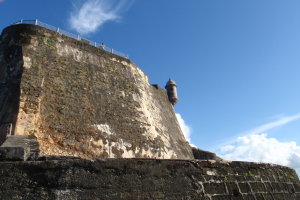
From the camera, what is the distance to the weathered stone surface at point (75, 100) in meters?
8.79

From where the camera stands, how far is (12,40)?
1057cm

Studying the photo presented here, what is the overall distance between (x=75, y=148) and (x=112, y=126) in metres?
2.13

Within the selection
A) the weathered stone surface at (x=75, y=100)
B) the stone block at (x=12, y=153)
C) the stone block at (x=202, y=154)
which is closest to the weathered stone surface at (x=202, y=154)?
the stone block at (x=202, y=154)

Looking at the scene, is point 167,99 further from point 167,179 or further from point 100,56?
point 167,179

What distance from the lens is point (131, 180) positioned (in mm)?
2967

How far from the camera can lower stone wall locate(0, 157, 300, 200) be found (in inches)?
103

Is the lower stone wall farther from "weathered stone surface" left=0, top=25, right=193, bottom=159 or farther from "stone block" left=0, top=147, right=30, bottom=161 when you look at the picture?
"weathered stone surface" left=0, top=25, right=193, bottom=159

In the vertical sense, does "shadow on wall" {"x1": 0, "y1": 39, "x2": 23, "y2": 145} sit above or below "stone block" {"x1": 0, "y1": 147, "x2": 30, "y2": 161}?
above

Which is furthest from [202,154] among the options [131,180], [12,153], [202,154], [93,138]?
[12,153]

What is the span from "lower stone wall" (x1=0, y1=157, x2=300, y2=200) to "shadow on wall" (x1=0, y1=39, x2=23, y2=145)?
19.9 ft

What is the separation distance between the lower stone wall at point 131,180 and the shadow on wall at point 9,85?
6074 millimetres

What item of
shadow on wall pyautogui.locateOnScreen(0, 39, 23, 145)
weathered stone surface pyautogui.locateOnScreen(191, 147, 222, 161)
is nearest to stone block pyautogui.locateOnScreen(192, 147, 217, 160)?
weathered stone surface pyautogui.locateOnScreen(191, 147, 222, 161)

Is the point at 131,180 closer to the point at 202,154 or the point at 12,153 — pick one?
the point at 12,153

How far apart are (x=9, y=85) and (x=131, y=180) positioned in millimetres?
8133
